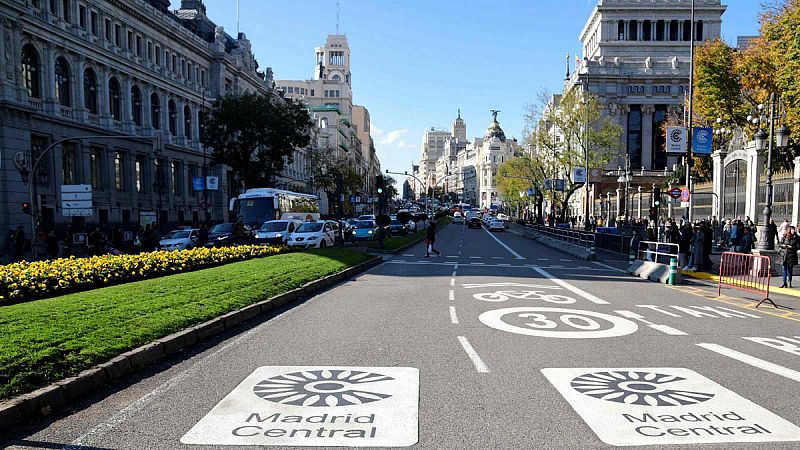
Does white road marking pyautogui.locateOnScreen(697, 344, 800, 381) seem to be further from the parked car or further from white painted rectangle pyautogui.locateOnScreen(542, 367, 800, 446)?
the parked car

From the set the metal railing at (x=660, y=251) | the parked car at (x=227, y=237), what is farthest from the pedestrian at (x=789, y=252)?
the parked car at (x=227, y=237)

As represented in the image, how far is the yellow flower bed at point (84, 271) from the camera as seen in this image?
36.3 feet

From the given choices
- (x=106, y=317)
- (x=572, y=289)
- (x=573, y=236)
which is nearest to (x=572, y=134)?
(x=573, y=236)


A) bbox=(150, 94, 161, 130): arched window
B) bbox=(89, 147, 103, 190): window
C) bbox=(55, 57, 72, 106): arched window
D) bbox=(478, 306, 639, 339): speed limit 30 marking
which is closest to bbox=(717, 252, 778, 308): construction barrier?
bbox=(478, 306, 639, 339): speed limit 30 marking

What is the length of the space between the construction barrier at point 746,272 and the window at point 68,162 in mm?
38040

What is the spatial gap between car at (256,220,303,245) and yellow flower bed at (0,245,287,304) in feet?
39.1

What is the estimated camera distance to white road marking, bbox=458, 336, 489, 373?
23.3 feet

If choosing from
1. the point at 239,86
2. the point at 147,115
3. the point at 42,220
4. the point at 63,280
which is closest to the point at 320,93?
the point at 239,86

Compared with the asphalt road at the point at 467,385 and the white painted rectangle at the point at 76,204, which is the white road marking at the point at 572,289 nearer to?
the asphalt road at the point at 467,385

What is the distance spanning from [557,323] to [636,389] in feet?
13.5

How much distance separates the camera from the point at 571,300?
13344mm

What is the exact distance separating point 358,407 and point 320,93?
138898mm

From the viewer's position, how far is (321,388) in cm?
622

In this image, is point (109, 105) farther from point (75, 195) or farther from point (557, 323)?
point (557, 323)
